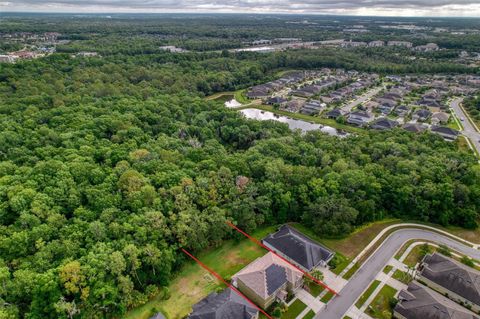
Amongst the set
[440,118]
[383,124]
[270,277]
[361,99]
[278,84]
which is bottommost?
[270,277]

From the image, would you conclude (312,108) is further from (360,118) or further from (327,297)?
(327,297)

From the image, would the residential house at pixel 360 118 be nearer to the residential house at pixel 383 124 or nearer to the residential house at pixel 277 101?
the residential house at pixel 383 124

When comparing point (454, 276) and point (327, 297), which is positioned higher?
point (454, 276)

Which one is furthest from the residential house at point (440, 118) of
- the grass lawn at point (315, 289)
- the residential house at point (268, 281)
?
the residential house at point (268, 281)

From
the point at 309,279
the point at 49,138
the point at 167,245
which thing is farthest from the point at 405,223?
the point at 49,138

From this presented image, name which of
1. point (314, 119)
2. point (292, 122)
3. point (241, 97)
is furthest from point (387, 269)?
point (241, 97)

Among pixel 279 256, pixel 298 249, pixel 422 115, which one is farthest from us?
pixel 422 115

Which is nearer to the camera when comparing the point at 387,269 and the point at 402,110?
the point at 387,269
